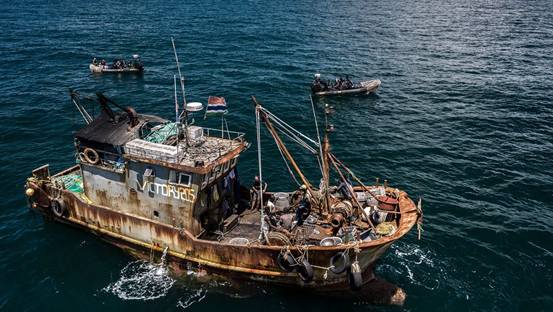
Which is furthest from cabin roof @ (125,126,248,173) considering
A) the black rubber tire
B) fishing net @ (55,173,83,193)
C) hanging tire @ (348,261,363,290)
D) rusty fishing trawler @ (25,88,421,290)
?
hanging tire @ (348,261,363,290)

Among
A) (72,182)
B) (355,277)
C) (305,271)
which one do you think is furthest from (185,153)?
(355,277)

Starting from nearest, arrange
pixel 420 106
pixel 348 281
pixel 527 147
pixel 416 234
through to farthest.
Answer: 1. pixel 348 281
2. pixel 416 234
3. pixel 527 147
4. pixel 420 106

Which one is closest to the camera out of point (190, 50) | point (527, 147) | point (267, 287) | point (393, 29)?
point (267, 287)

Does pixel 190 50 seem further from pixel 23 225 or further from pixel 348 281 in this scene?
pixel 348 281

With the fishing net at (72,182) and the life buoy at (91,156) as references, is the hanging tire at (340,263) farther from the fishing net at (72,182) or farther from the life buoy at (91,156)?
the fishing net at (72,182)

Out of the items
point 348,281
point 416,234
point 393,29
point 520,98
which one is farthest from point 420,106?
point 393,29

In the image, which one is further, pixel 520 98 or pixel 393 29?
pixel 393 29

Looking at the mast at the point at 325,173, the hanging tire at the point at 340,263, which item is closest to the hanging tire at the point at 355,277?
the hanging tire at the point at 340,263

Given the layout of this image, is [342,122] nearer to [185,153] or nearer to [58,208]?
[185,153]
